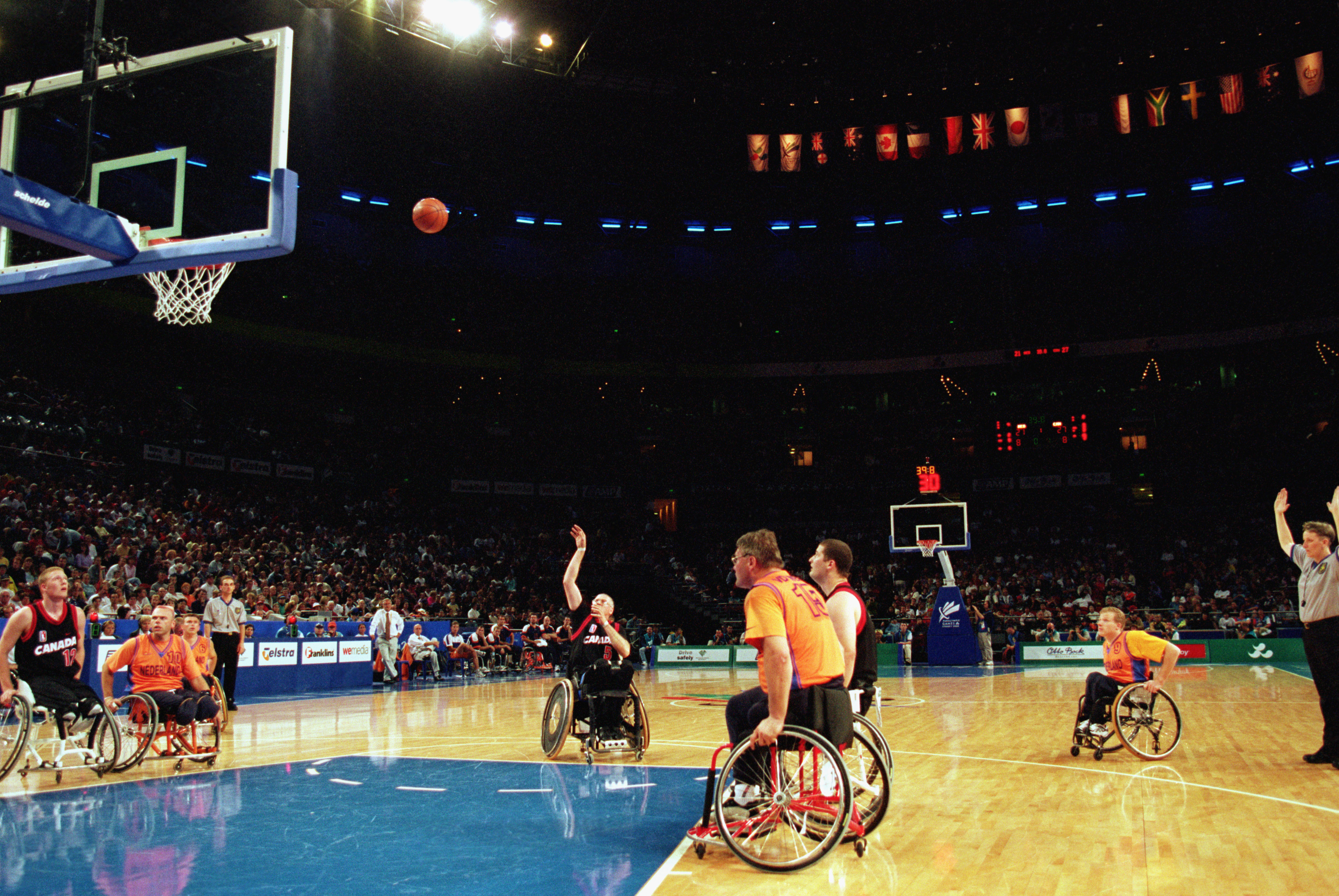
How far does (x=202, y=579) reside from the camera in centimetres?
1830

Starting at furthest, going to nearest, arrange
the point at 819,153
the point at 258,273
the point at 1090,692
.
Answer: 1. the point at 258,273
2. the point at 819,153
3. the point at 1090,692

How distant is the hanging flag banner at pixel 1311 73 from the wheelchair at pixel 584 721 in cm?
2299

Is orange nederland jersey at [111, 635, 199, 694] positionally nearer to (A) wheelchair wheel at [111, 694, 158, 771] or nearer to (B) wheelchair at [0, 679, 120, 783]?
(A) wheelchair wheel at [111, 694, 158, 771]

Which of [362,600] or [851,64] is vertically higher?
[851,64]

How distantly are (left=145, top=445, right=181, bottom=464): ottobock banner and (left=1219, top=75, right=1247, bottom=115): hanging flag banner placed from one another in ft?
91.7

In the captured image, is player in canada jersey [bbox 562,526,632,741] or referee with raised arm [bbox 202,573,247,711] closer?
player in canada jersey [bbox 562,526,632,741]

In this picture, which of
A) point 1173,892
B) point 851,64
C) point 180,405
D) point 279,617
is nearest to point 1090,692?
point 1173,892

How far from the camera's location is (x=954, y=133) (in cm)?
2508

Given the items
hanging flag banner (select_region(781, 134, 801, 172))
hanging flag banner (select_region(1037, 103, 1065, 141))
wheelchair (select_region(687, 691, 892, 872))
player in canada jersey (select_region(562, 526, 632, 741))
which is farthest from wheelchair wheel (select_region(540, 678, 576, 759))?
hanging flag banner (select_region(1037, 103, 1065, 141))

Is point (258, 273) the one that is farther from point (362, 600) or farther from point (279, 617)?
point (279, 617)

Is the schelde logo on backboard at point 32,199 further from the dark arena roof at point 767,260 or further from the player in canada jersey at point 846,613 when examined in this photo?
the dark arena roof at point 767,260

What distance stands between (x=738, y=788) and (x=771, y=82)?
71.7 ft

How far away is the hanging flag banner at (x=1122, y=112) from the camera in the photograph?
2394 centimetres

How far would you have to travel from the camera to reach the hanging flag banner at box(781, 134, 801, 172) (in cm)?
2611
